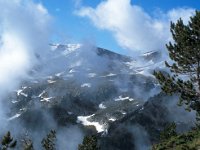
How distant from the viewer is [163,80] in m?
55.0

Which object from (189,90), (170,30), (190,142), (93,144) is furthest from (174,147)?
(93,144)

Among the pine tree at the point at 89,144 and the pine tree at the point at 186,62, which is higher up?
the pine tree at the point at 89,144

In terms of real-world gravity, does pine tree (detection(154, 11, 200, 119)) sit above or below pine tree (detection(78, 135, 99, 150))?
below

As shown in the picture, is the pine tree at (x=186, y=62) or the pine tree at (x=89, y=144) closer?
the pine tree at (x=186, y=62)

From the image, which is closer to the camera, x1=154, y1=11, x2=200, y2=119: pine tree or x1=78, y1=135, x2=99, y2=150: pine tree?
x1=154, y1=11, x2=200, y2=119: pine tree

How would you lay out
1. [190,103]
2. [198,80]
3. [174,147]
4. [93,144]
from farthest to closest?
1. [93,144]
2. [190,103]
3. [198,80]
4. [174,147]

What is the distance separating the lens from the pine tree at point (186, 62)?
5172 centimetres

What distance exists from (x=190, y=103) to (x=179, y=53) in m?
9.93

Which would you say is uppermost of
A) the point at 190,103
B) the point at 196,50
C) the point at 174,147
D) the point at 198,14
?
the point at 198,14

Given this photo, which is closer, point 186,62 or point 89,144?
point 186,62

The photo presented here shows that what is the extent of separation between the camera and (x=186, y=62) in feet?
174

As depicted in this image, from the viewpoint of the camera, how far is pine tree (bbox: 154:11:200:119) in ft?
170

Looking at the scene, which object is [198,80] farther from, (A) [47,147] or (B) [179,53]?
(A) [47,147]

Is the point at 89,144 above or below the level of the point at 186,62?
above
